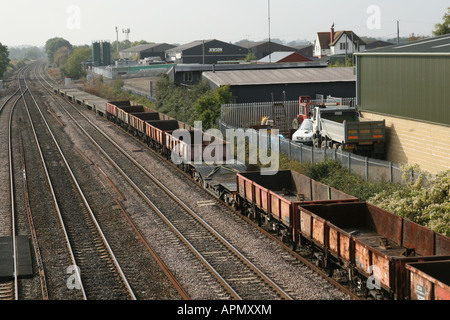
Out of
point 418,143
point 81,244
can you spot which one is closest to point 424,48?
point 418,143

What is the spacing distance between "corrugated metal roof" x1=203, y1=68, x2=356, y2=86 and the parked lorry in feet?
48.7

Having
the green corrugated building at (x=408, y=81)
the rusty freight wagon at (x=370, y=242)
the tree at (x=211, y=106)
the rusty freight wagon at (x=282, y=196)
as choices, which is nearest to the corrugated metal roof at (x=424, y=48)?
the green corrugated building at (x=408, y=81)

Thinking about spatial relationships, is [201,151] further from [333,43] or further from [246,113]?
[333,43]

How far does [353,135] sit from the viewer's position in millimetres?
28297

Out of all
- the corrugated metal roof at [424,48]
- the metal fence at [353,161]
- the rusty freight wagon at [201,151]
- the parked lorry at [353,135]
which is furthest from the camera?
the parked lorry at [353,135]

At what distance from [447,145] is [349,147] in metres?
4.68

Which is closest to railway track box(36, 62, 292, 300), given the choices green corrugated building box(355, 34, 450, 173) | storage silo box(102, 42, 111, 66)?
green corrugated building box(355, 34, 450, 173)

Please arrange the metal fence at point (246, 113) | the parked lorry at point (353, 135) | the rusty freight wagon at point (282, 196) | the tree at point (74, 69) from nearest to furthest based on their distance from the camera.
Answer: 1. the rusty freight wagon at point (282, 196)
2. the parked lorry at point (353, 135)
3. the metal fence at point (246, 113)
4. the tree at point (74, 69)

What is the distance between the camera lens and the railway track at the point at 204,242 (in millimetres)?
14680

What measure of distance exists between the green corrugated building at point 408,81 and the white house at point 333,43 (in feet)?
321

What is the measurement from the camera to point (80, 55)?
13500cm

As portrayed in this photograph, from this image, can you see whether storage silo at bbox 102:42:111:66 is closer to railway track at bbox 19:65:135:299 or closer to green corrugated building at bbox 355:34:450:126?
railway track at bbox 19:65:135:299

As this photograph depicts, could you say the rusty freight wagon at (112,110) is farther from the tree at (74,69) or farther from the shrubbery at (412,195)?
the tree at (74,69)

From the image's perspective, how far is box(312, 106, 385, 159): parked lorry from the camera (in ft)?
92.8
